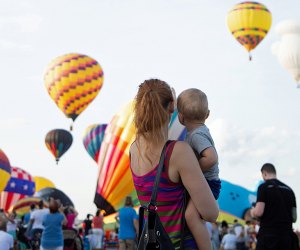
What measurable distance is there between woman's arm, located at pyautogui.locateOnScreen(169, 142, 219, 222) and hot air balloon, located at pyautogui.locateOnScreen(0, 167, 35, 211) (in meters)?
36.7

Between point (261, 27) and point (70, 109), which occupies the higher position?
point (261, 27)

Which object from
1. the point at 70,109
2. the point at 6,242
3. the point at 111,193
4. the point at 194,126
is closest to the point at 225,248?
the point at 111,193

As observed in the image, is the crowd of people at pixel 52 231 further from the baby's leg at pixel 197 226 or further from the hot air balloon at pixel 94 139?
the hot air balloon at pixel 94 139

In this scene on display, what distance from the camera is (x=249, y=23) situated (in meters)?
33.0

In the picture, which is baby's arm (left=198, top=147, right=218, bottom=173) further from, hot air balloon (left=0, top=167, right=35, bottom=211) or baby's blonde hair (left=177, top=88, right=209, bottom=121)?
hot air balloon (left=0, top=167, right=35, bottom=211)

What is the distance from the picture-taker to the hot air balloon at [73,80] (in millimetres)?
31641

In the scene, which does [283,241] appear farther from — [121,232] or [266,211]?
[121,232]

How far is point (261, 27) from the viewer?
3353 centimetres

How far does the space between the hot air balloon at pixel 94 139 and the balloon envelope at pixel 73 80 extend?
5.21m

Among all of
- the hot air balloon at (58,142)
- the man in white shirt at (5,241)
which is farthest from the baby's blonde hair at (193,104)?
the hot air balloon at (58,142)

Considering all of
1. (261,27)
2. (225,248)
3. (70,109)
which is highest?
(261,27)

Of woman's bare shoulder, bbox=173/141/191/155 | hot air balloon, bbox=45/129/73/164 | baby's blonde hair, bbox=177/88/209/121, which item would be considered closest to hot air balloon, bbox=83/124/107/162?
hot air balloon, bbox=45/129/73/164

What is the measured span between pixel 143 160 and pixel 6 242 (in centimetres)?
519

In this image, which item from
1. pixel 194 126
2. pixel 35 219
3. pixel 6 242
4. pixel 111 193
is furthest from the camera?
pixel 111 193
